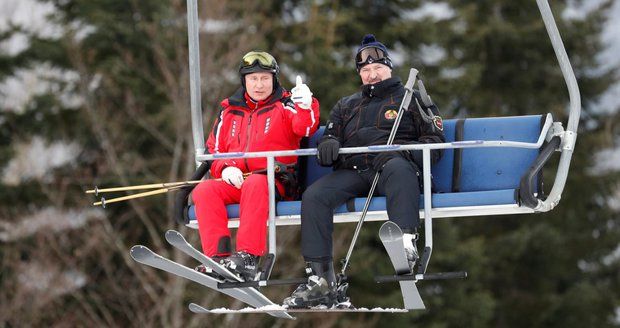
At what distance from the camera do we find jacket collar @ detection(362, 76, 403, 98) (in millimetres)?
8688

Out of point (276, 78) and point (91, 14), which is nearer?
point (276, 78)

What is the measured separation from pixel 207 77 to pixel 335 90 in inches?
78.7

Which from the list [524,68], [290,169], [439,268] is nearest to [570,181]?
[524,68]

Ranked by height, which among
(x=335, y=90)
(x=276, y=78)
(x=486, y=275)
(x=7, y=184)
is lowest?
(x=486, y=275)

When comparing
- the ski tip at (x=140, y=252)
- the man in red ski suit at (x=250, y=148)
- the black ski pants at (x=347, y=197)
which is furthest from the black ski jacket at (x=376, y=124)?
the ski tip at (x=140, y=252)

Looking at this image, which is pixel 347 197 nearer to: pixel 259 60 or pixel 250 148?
pixel 250 148

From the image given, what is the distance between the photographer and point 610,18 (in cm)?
3306

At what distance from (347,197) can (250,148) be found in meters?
0.66

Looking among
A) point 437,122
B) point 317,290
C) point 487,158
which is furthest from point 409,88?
point 317,290

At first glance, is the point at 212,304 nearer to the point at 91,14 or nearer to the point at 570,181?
the point at 91,14

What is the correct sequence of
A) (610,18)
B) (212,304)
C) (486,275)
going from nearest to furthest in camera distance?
(212,304), (486,275), (610,18)

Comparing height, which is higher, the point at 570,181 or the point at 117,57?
the point at 117,57

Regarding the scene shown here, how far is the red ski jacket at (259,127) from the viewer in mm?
8742

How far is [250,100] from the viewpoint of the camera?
8.91 meters
